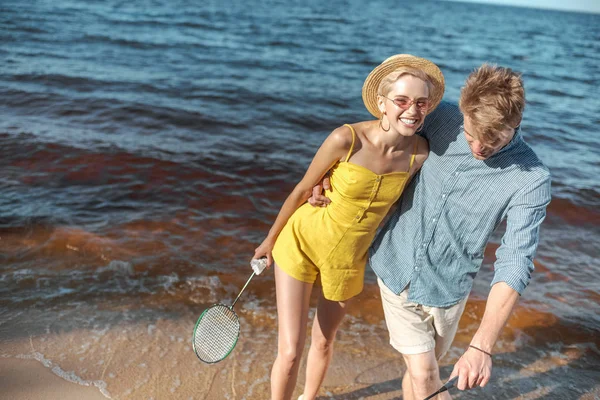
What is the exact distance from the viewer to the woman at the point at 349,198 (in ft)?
10.5

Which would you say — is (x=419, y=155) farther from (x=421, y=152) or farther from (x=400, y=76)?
(x=400, y=76)

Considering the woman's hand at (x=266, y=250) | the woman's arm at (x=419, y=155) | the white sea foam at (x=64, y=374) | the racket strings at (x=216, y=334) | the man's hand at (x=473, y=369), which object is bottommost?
the white sea foam at (x=64, y=374)

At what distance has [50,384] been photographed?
418cm

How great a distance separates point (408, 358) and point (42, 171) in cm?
722

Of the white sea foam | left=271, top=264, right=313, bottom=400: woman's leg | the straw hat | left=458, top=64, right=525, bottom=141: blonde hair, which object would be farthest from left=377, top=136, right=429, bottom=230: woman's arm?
the white sea foam

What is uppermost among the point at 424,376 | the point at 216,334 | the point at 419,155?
the point at 419,155

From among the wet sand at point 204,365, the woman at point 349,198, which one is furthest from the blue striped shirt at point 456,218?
the wet sand at point 204,365

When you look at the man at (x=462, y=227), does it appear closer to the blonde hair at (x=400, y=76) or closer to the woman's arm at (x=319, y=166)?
the woman's arm at (x=319, y=166)

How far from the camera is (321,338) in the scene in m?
3.81

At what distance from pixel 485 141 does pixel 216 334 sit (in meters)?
2.42

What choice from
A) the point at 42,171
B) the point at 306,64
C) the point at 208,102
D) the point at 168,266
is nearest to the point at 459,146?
the point at 168,266

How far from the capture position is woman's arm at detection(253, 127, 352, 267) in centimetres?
324

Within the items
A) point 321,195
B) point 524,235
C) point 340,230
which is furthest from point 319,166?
point 524,235

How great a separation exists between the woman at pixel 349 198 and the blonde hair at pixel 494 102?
0.40 m
